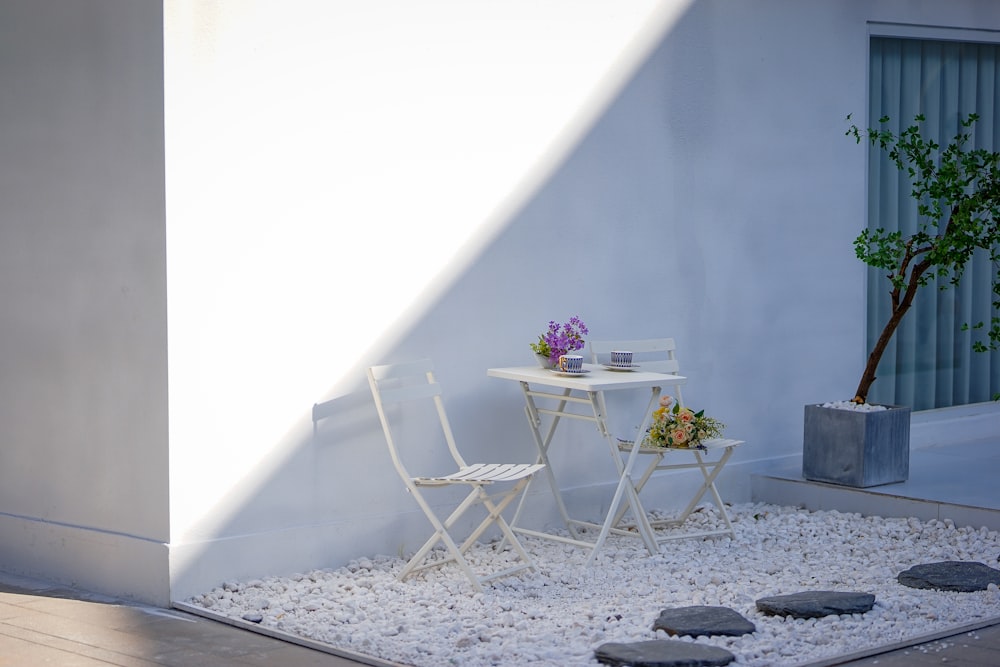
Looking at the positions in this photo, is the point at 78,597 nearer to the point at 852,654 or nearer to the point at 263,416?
the point at 263,416

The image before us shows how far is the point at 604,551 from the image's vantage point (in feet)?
17.8

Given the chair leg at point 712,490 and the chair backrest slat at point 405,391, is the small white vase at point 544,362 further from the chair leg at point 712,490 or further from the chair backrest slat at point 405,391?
the chair leg at point 712,490

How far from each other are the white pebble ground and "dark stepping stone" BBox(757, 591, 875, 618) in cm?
4

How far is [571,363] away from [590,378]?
10 cm

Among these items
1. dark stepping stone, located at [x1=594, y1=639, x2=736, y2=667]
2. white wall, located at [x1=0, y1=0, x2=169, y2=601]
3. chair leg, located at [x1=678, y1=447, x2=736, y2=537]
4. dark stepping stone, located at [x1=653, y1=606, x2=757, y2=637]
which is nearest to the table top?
chair leg, located at [x1=678, y1=447, x2=736, y2=537]

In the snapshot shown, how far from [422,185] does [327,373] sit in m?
0.84

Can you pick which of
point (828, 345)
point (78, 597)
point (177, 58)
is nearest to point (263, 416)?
point (78, 597)

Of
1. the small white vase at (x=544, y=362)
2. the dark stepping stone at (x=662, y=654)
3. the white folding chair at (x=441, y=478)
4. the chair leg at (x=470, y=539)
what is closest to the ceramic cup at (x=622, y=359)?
the small white vase at (x=544, y=362)

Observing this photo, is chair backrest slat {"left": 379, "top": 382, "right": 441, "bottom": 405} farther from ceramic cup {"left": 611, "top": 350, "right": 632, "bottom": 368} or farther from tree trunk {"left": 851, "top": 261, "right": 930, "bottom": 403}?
tree trunk {"left": 851, "top": 261, "right": 930, "bottom": 403}

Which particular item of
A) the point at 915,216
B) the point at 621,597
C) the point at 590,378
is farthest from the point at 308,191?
the point at 915,216

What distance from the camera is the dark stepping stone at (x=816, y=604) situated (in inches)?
172

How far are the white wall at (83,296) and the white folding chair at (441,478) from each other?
850 mm

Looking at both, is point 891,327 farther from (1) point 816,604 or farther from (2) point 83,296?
(2) point 83,296

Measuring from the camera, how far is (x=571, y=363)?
523 cm
